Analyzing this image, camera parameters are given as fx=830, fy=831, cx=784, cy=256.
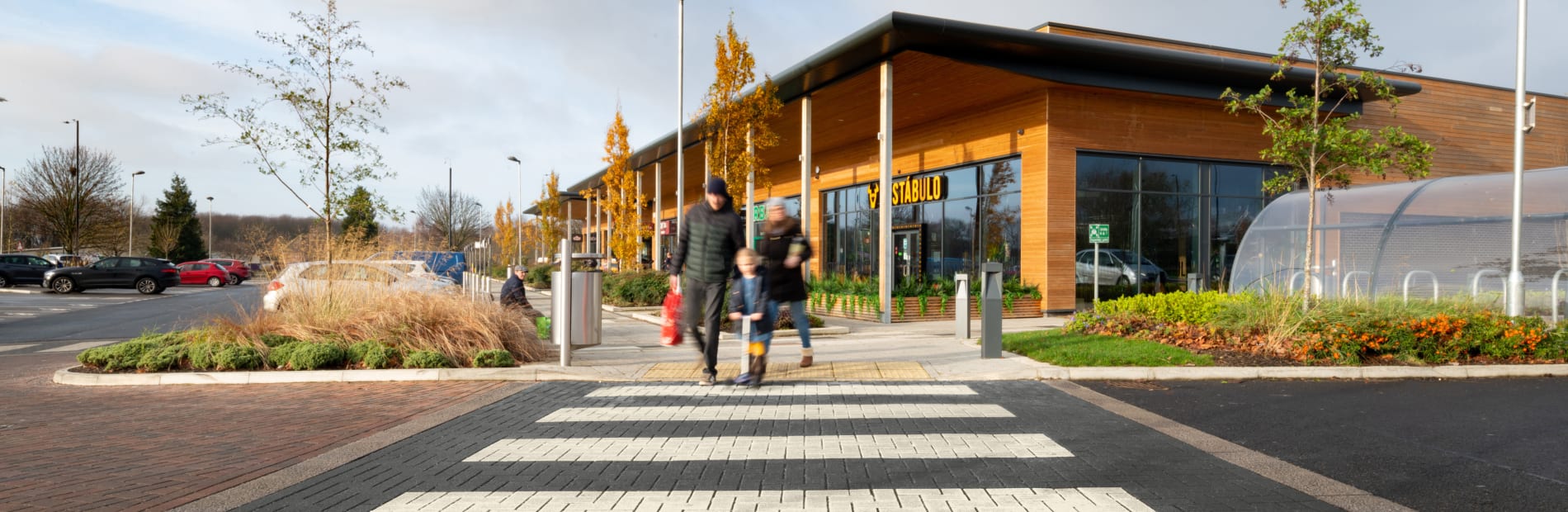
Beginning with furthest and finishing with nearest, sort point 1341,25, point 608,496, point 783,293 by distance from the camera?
point 1341,25 < point 783,293 < point 608,496

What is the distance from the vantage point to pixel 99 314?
2028cm

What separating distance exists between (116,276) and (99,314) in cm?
1477

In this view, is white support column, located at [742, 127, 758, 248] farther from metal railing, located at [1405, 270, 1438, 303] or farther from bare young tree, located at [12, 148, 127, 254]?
bare young tree, located at [12, 148, 127, 254]

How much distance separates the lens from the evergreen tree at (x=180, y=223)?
61.0 metres

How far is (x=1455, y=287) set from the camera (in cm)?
1292

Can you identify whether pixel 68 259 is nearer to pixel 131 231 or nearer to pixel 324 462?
pixel 131 231

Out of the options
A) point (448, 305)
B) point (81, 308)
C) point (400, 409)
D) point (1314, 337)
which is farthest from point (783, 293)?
point (81, 308)

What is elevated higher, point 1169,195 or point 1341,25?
point 1341,25

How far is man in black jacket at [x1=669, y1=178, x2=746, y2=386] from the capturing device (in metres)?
7.31

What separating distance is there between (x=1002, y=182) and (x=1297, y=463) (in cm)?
1553

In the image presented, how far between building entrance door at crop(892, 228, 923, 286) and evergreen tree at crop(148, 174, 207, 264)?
191 ft

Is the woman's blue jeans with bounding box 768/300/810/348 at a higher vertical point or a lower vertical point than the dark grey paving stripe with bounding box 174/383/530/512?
higher

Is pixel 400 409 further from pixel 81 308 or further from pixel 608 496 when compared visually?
pixel 81 308

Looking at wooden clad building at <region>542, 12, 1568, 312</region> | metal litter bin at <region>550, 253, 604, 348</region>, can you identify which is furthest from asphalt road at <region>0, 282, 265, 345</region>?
wooden clad building at <region>542, 12, 1568, 312</region>
